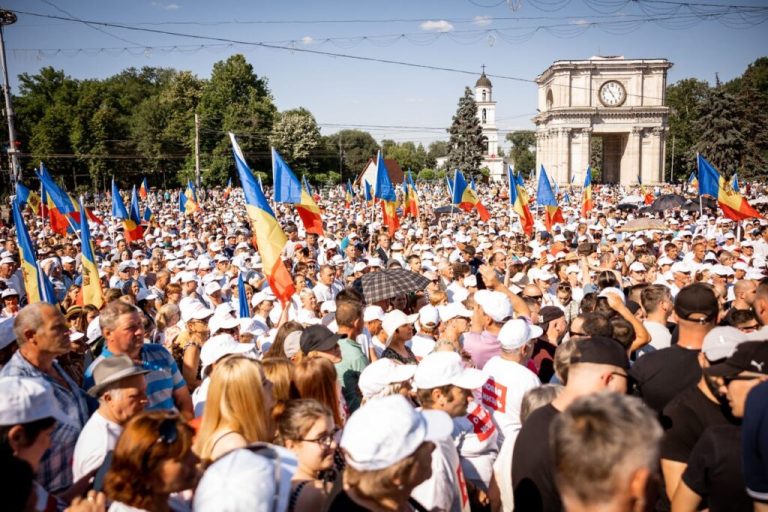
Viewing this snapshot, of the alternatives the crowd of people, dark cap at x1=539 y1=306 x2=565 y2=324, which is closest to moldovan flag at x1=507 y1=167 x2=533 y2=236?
the crowd of people

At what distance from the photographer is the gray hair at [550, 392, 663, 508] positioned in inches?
77.4

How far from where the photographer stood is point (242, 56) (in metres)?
71.0

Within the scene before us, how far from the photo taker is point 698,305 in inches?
154

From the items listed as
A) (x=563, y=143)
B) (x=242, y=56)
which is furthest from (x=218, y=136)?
(x=563, y=143)

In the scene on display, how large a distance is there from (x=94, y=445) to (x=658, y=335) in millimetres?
4622

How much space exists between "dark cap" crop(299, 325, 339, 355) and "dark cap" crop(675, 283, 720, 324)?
2.45 meters

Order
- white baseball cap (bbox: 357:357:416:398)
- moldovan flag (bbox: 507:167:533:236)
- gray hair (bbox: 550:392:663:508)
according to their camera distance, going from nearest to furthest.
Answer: gray hair (bbox: 550:392:663:508) → white baseball cap (bbox: 357:357:416:398) → moldovan flag (bbox: 507:167:533:236)

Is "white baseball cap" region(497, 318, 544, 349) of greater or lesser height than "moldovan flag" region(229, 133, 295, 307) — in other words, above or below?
below

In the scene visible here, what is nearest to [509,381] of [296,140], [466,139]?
[466,139]

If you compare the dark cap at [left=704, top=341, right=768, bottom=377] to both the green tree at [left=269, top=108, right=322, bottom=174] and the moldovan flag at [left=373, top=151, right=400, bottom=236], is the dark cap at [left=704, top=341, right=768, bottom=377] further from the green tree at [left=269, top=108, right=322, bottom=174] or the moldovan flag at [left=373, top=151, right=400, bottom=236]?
the green tree at [left=269, top=108, right=322, bottom=174]

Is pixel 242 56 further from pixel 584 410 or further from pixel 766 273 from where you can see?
pixel 584 410

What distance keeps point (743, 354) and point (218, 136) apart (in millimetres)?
67920

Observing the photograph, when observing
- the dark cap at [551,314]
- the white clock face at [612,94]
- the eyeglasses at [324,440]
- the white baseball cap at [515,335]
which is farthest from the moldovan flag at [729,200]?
the white clock face at [612,94]

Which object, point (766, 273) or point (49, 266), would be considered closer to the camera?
point (766, 273)
